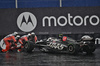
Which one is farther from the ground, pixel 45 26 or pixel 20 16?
pixel 20 16

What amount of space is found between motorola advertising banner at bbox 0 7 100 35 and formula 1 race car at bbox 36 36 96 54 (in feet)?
7.83

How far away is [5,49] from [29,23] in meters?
2.44

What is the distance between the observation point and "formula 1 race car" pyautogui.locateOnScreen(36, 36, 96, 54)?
7.62 meters

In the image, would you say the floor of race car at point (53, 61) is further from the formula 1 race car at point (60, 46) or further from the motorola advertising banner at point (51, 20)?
the motorola advertising banner at point (51, 20)

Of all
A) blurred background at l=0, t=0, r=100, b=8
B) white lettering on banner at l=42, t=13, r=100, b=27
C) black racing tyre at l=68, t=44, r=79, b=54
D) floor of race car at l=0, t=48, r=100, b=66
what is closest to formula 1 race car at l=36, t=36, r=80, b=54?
black racing tyre at l=68, t=44, r=79, b=54

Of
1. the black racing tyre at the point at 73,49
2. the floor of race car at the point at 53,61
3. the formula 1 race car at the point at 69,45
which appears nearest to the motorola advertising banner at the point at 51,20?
the formula 1 race car at the point at 69,45

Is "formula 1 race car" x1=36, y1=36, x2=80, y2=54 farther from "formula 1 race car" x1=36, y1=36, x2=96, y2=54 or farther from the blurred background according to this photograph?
the blurred background

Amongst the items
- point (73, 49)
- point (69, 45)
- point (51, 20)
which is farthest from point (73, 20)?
point (73, 49)

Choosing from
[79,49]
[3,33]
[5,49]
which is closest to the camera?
[79,49]

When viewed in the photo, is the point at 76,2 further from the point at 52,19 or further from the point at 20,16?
the point at 20,16

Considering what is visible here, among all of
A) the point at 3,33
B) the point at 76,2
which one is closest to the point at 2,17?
the point at 3,33

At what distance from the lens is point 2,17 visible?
446 inches

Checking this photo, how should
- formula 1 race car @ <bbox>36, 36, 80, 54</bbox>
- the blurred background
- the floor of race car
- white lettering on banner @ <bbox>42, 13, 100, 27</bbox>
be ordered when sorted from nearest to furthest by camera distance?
the floor of race car, formula 1 race car @ <bbox>36, 36, 80, 54</bbox>, white lettering on banner @ <bbox>42, 13, 100, 27</bbox>, the blurred background

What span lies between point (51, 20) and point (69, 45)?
377 centimetres
